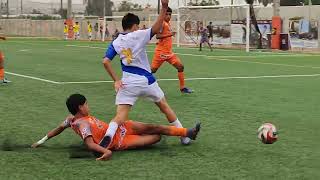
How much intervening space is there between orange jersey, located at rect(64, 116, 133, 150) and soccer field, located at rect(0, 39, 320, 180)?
138 mm

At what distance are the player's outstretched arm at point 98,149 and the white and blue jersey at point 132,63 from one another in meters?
0.66

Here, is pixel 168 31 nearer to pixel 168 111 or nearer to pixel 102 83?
pixel 102 83

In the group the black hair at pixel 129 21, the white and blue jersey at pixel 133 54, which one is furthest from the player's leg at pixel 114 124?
the black hair at pixel 129 21

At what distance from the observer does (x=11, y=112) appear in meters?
9.95

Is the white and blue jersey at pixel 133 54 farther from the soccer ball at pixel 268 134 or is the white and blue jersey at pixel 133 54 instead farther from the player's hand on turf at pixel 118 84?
the soccer ball at pixel 268 134

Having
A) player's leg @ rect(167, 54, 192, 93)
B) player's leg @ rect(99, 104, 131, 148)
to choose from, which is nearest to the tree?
player's leg @ rect(167, 54, 192, 93)

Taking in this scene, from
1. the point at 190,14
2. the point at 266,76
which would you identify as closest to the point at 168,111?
the point at 266,76

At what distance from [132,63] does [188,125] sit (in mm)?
2245

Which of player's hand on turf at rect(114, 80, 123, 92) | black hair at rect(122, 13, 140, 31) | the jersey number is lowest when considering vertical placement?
player's hand on turf at rect(114, 80, 123, 92)

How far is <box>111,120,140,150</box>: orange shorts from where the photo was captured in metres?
6.90

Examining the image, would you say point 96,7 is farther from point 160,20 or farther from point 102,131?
point 160,20

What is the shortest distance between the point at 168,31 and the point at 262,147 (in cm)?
709

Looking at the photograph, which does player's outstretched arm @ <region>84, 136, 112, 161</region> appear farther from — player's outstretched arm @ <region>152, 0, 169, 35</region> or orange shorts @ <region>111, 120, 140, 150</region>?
player's outstretched arm @ <region>152, 0, 169, 35</region>

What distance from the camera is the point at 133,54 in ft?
22.7
